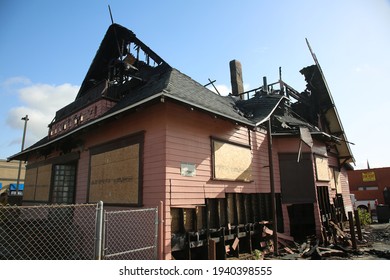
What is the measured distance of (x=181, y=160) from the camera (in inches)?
300

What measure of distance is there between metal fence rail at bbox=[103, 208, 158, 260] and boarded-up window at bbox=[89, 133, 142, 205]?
1.54 ft

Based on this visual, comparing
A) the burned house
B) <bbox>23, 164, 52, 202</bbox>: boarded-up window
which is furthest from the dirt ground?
<bbox>23, 164, 52, 202</bbox>: boarded-up window

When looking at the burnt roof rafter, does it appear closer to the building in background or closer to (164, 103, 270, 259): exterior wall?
(164, 103, 270, 259): exterior wall

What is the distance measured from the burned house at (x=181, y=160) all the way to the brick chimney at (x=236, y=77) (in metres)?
6.49

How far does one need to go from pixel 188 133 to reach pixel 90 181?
471 centimetres

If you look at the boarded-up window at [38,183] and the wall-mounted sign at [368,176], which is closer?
the boarded-up window at [38,183]

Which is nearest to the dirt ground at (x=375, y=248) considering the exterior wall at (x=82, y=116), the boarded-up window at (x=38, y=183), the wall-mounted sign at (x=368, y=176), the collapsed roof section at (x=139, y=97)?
the collapsed roof section at (x=139, y=97)

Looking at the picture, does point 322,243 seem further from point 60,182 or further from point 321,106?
point 60,182

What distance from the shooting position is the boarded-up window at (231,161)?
348 inches

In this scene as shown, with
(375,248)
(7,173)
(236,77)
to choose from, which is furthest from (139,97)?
(7,173)

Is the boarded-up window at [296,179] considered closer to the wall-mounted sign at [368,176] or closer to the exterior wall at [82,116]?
the exterior wall at [82,116]

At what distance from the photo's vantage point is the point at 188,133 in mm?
8062

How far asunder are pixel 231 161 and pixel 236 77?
13.6 m

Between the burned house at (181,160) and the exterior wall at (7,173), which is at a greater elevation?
the exterior wall at (7,173)
